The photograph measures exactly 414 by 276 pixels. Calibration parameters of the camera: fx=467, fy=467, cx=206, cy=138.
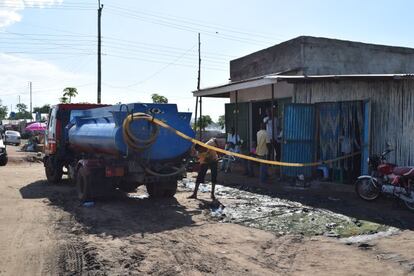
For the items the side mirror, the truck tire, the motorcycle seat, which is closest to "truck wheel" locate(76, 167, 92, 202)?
the truck tire

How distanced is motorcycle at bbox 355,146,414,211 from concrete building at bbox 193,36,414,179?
949mm

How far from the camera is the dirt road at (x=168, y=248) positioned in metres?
5.61

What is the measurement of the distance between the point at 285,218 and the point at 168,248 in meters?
2.75

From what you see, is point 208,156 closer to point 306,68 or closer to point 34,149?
point 306,68

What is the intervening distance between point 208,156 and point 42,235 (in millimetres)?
4526

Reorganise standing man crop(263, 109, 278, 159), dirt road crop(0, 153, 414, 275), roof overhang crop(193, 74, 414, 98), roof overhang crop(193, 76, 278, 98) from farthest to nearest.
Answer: standing man crop(263, 109, 278, 159) < roof overhang crop(193, 76, 278, 98) < roof overhang crop(193, 74, 414, 98) < dirt road crop(0, 153, 414, 275)

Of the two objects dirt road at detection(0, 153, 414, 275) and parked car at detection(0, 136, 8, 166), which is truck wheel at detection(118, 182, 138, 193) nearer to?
dirt road at detection(0, 153, 414, 275)

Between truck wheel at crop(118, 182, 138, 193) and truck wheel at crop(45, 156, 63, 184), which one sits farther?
truck wheel at crop(45, 156, 63, 184)

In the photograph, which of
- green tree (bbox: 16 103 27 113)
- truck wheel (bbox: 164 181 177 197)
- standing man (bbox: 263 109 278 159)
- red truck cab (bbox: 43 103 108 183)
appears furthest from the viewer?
green tree (bbox: 16 103 27 113)

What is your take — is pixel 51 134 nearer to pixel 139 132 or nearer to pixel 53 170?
pixel 53 170

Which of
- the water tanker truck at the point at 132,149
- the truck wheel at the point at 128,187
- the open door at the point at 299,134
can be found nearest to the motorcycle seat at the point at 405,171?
the open door at the point at 299,134

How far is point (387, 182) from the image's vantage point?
9742 millimetres

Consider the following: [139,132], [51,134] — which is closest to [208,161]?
[139,132]

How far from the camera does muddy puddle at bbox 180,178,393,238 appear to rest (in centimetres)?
755
